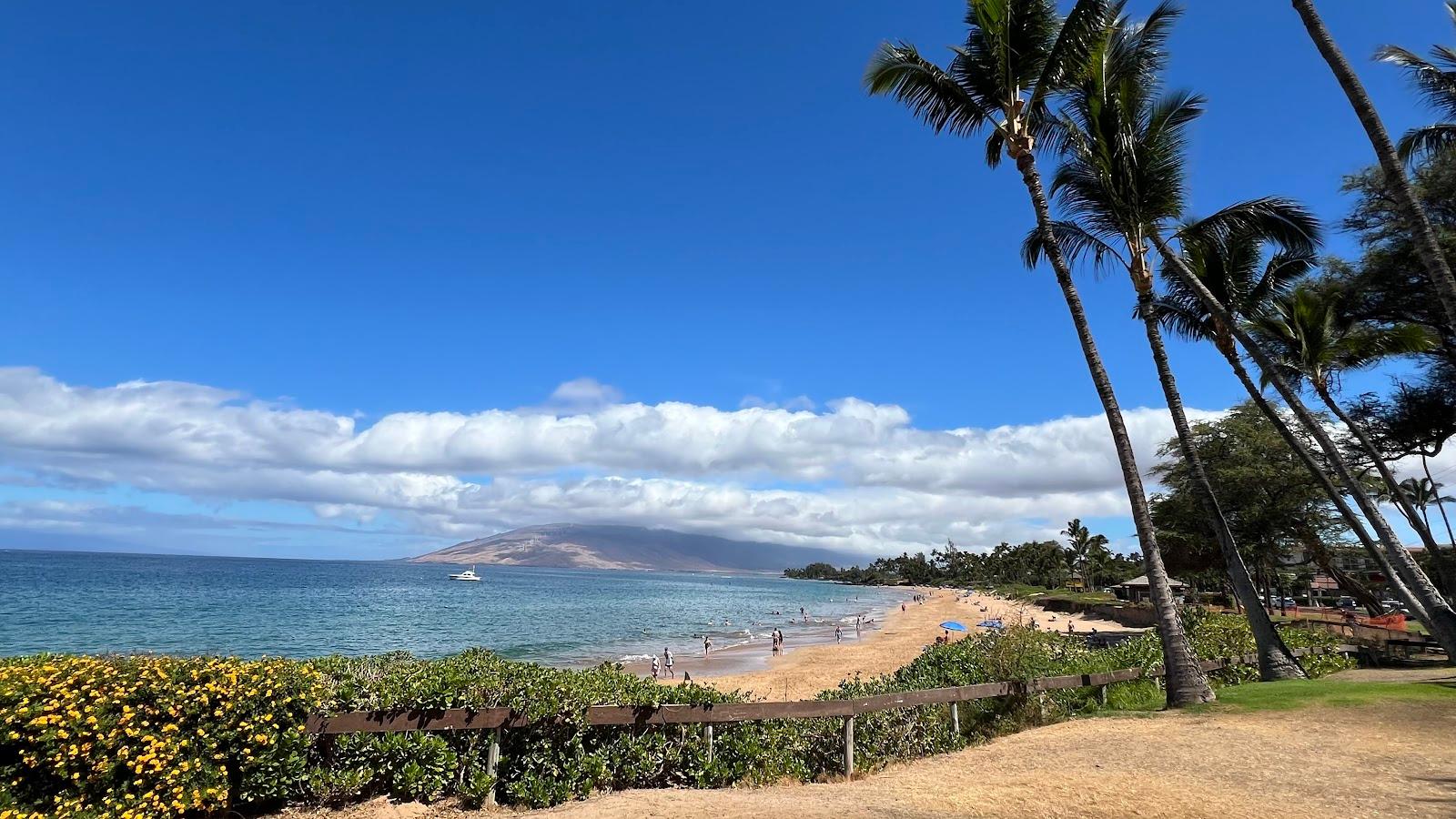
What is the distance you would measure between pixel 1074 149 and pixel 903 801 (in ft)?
42.6

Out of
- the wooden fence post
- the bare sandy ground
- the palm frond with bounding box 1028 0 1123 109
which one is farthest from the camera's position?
the palm frond with bounding box 1028 0 1123 109

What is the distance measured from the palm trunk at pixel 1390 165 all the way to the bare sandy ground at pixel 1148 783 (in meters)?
4.73

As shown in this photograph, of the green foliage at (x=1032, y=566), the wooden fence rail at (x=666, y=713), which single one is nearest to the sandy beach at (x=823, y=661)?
the wooden fence rail at (x=666, y=713)

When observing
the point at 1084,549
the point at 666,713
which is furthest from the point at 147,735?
the point at 1084,549

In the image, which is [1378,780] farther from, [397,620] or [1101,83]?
[397,620]

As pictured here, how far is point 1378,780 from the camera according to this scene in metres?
6.71

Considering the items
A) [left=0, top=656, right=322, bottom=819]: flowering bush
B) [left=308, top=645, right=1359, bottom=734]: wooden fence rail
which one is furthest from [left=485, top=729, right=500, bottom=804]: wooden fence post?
[left=0, top=656, right=322, bottom=819]: flowering bush

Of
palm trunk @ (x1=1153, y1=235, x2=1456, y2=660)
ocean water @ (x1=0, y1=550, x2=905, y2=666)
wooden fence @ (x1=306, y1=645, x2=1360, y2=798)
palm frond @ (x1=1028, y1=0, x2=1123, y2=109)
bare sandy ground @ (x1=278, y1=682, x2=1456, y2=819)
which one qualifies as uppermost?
palm frond @ (x1=1028, y1=0, x2=1123, y2=109)

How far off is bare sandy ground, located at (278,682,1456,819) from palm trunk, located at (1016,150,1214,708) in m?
1.70

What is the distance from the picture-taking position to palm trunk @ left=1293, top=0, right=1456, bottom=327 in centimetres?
766

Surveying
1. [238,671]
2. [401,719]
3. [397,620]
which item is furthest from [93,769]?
[397,620]

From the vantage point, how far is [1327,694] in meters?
10.9

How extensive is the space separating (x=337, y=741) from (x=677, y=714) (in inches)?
131

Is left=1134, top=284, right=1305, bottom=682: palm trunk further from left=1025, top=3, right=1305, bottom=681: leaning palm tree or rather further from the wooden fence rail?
the wooden fence rail
